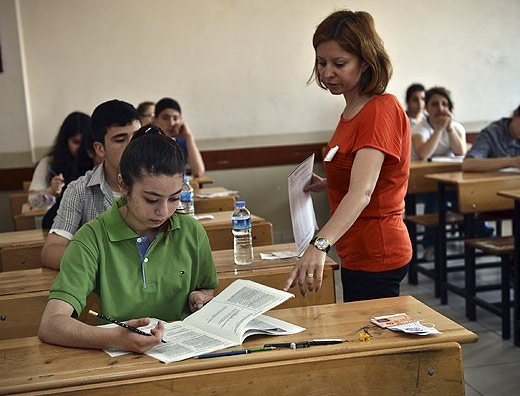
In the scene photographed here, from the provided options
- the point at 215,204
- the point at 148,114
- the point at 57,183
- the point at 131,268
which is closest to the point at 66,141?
the point at 57,183

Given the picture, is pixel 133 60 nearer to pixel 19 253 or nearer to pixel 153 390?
pixel 19 253

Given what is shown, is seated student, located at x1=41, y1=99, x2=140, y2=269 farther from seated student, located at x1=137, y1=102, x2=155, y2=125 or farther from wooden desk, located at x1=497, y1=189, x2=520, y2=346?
seated student, located at x1=137, y1=102, x2=155, y2=125

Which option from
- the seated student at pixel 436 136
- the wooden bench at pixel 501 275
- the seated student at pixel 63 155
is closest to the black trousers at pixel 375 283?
the wooden bench at pixel 501 275

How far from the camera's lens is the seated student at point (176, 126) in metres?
5.71

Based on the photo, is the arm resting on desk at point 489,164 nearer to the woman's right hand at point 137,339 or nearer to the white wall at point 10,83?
the woman's right hand at point 137,339

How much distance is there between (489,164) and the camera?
461cm

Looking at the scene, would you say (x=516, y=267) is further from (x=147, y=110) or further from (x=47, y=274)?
(x=147, y=110)

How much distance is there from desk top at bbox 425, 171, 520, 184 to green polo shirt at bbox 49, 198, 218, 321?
2.61 metres

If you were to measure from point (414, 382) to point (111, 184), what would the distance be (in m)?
1.42

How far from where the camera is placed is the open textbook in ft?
5.51

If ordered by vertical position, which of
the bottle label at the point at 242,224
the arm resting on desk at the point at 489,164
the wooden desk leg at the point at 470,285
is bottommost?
the wooden desk leg at the point at 470,285

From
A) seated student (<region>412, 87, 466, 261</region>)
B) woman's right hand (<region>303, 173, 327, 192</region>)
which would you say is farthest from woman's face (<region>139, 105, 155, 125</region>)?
woman's right hand (<region>303, 173, 327, 192</region>)

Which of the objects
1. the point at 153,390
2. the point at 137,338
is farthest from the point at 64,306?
the point at 153,390

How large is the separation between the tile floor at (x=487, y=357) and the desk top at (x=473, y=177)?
76 cm
